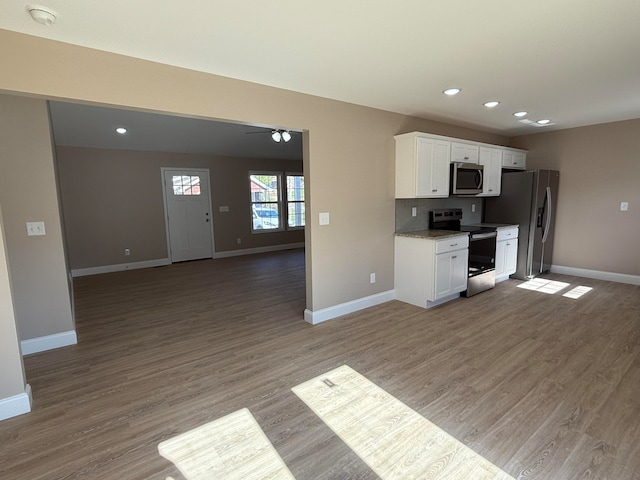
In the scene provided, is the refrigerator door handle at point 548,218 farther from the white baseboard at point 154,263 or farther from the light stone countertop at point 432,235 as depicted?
the white baseboard at point 154,263

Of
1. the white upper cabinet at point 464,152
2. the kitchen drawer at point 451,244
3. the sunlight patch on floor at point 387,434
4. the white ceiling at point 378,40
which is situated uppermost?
the white ceiling at point 378,40

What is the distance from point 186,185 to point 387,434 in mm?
6597

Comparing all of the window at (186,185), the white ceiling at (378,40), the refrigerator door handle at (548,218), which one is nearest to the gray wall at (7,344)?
the white ceiling at (378,40)

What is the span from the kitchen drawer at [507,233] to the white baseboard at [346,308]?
191 cm

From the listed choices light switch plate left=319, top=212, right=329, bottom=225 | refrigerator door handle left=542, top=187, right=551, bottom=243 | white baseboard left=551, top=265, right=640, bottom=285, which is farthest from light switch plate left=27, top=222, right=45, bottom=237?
white baseboard left=551, top=265, right=640, bottom=285

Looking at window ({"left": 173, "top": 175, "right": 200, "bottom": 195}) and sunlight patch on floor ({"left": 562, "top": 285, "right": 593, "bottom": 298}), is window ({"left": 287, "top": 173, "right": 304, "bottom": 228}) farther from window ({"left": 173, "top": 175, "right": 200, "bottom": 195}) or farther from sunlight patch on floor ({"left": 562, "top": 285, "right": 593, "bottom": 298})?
sunlight patch on floor ({"left": 562, "top": 285, "right": 593, "bottom": 298})

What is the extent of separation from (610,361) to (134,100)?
434 cm

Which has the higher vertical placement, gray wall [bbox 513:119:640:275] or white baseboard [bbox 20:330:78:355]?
gray wall [bbox 513:119:640:275]

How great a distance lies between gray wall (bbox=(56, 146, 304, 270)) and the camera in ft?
19.1

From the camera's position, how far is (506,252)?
4.91 meters

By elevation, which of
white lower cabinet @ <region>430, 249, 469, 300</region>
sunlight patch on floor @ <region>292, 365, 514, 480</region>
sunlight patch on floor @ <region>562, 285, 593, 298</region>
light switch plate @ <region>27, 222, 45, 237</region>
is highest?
light switch plate @ <region>27, 222, 45, 237</region>

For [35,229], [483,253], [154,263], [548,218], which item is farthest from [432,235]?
[154,263]

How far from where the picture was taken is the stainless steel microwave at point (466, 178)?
14.1ft

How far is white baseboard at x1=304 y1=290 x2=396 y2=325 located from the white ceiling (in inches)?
92.6
